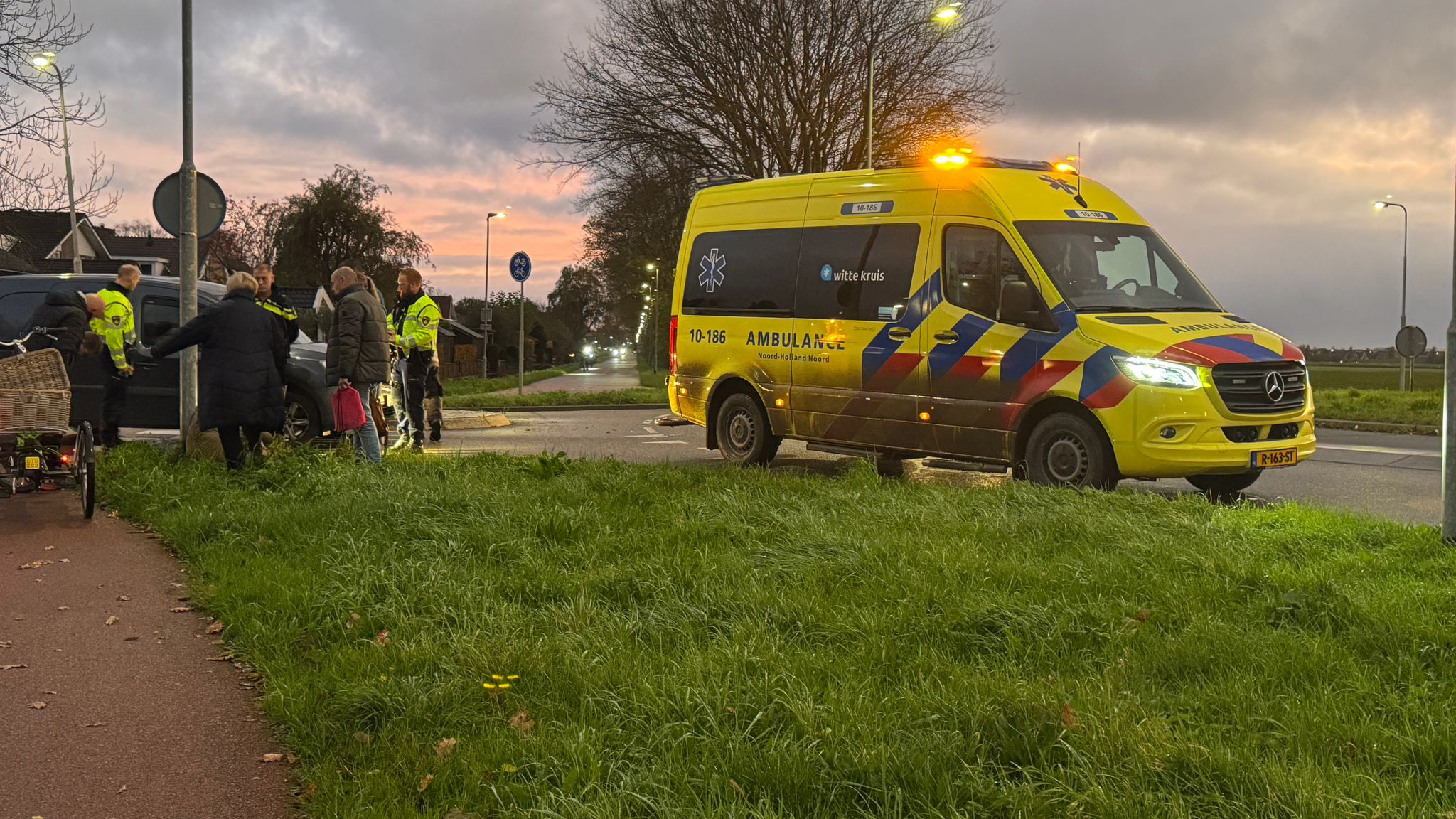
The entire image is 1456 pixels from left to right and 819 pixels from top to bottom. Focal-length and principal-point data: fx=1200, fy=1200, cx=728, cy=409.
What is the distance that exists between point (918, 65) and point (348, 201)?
3954 cm

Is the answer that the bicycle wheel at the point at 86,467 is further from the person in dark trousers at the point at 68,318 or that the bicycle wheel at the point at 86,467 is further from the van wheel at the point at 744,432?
the van wheel at the point at 744,432

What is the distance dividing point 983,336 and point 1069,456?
1166 mm

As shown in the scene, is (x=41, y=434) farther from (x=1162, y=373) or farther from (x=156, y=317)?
(x=1162, y=373)

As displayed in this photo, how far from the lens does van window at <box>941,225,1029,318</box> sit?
9.43m

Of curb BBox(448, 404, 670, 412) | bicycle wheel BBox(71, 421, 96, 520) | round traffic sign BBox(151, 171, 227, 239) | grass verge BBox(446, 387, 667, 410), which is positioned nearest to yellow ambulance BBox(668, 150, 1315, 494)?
round traffic sign BBox(151, 171, 227, 239)

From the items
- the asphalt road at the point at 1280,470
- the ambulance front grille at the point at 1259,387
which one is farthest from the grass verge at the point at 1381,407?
the ambulance front grille at the point at 1259,387

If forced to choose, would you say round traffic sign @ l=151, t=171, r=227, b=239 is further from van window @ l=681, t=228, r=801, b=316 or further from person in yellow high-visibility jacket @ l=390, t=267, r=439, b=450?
van window @ l=681, t=228, r=801, b=316

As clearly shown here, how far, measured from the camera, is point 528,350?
9688cm

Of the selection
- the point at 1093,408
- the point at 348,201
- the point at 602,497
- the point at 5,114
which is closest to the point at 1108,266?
the point at 1093,408

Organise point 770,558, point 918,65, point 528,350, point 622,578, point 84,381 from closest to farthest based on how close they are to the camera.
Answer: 1. point 622,578
2. point 770,558
3. point 84,381
4. point 918,65
5. point 528,350

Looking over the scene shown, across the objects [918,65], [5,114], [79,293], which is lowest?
[79,293]

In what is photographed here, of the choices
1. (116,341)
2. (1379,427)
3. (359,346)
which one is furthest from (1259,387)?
(1379,427)

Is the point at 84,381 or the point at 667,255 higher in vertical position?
the point at 667,255

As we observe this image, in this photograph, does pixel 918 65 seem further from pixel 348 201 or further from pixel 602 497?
pixel 348 201
